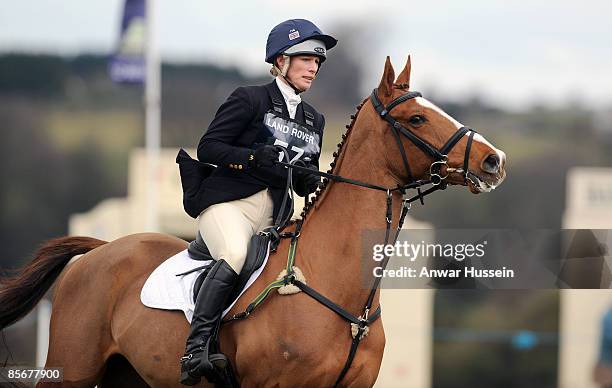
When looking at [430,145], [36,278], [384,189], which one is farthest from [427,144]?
[36,278]

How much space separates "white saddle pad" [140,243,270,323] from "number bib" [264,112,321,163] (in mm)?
723

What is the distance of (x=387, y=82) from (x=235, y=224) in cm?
134

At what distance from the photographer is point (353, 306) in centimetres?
633

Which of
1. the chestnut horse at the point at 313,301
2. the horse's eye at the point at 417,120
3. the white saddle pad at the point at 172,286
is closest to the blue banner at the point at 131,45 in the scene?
the chestnut horse at the point at 313,301

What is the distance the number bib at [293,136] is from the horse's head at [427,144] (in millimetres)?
591

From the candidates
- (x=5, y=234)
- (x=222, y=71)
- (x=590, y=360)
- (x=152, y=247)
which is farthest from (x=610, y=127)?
(x=152, y=247)

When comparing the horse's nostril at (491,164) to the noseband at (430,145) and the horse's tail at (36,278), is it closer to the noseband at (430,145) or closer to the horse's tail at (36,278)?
the noseband at (430,145)

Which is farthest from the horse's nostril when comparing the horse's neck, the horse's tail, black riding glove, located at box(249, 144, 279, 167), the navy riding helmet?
the horse's tail

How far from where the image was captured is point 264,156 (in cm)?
640

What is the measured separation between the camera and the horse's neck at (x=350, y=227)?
636 cm

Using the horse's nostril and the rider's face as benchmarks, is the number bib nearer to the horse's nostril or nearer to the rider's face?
the rider's face

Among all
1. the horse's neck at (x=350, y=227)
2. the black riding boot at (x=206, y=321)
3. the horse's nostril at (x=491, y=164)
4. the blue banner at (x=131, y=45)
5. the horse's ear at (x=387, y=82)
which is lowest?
the black riding boot at (x=206, y=321)

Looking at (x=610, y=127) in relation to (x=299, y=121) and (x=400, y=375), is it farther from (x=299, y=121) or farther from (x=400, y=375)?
(x=299, y=121)

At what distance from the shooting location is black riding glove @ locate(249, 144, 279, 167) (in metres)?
6.41
